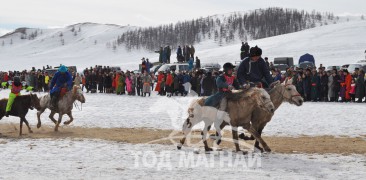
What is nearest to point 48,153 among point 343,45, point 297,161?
point 297,161

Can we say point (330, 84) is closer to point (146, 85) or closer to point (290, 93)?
point (146, 85)

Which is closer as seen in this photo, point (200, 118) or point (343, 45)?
point (200, 118)

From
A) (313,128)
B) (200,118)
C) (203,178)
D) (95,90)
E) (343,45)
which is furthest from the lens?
(343,45)

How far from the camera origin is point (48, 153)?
916 centimetres

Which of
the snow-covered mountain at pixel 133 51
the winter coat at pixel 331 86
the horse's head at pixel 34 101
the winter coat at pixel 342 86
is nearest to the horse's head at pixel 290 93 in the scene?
the horse's head at pixel 34 101

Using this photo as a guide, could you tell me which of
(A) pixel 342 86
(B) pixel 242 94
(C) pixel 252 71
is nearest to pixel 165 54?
(A) pixel 342 86

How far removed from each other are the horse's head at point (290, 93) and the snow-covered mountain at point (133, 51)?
108ft

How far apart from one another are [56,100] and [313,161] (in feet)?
25.2

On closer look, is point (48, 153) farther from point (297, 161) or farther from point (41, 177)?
point (297, 161)

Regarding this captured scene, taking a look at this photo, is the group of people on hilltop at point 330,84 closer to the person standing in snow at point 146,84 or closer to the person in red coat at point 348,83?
the person in red coat at point 348,83

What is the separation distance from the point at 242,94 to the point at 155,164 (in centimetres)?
256

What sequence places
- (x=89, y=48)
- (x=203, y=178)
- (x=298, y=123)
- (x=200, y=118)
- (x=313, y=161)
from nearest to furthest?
(x=203, y=178) < (x=313, y=161) < (x=200, y=118) < (x=298, y=123) < (x=89, y=48)

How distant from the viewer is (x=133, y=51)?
107 m

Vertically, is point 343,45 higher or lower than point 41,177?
higher
